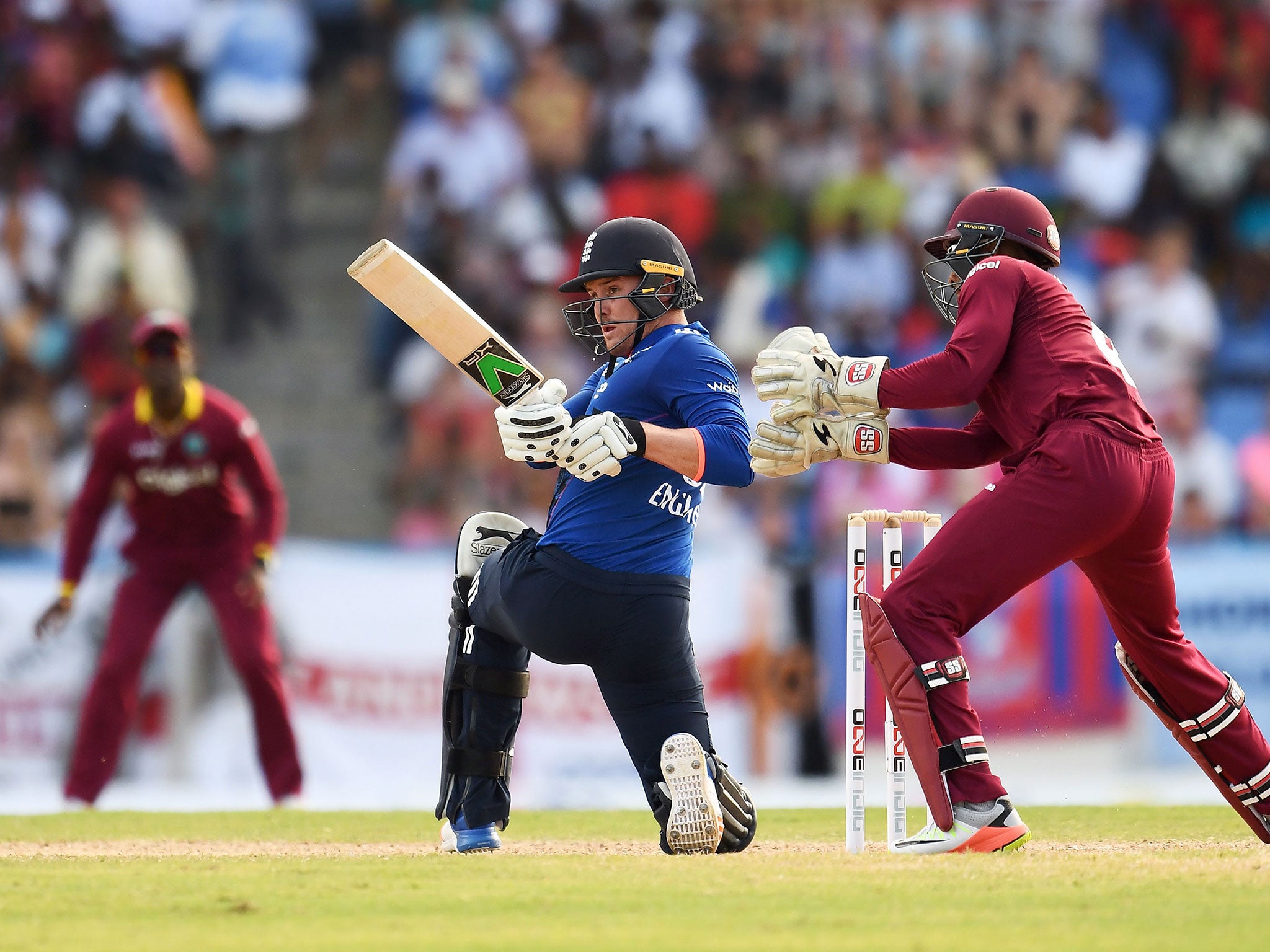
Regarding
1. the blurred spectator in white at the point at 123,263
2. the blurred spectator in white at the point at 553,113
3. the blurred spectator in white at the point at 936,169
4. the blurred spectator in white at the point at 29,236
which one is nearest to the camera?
the blurred spectator in white at the point at 123,263

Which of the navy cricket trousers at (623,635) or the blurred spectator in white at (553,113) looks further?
the blurred spectator in white at (553,113)

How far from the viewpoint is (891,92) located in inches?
562

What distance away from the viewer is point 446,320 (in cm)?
581

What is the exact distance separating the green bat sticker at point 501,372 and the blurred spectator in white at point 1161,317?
314 inches

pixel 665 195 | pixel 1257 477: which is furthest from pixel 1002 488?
pixel 665 195

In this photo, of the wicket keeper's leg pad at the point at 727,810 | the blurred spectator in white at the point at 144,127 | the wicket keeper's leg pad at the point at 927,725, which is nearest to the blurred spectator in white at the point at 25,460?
the blurred spectator in white at the point at 144,127

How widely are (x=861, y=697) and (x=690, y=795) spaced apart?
0.60 meters

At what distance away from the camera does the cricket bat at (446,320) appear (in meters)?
5.73

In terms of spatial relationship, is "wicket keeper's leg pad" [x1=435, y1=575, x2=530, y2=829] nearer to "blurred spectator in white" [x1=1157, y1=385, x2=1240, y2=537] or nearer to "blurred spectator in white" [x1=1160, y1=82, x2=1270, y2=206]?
"blurred spectator in white" [x1=1157, y1=385, x2=1240, y2=537]

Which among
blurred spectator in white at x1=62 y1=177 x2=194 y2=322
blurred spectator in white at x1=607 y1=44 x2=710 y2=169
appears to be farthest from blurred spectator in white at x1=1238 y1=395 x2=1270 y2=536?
blurred spectator in white at x1=62 y1=177 x2=194 y2=322

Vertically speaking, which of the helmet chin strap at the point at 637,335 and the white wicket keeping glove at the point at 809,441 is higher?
the helmet chin strap at the point at 637,335

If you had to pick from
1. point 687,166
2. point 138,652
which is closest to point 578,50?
point 687,166

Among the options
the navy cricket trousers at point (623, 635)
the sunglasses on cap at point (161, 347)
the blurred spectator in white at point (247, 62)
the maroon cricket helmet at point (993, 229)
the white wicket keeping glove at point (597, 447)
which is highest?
the blurred spectator in white at point (247, 62)

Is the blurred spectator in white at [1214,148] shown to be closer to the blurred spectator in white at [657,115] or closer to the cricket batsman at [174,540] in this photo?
the blurred spectator in white at [657,115]
